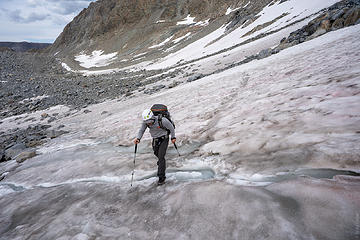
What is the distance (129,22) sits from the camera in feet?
333

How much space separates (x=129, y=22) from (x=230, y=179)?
11373cm

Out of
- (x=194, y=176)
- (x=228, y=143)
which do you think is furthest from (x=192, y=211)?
(x=228, y=143)

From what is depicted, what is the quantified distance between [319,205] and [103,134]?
8678mm

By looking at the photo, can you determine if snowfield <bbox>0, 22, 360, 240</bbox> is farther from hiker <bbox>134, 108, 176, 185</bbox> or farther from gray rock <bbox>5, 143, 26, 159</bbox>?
gray rock <bbox>5, 143, 26, 159</bbox>

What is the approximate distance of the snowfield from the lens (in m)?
2.69

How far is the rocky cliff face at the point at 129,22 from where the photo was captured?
76250mm

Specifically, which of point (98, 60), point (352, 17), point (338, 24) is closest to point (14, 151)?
point (338, 24)

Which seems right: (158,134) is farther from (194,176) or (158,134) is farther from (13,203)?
(13,203)

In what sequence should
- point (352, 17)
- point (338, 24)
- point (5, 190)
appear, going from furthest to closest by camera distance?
point (338, 24)
point (352, 17)
point (5, 190)

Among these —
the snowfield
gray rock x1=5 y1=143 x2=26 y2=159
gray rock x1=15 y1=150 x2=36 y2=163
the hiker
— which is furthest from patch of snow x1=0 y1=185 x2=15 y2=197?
the hiker

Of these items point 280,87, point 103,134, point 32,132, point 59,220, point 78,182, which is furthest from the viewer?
point 32,132

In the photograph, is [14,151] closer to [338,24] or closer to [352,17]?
[338,24]

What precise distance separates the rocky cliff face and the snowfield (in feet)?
216

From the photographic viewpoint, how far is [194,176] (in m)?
4.32
